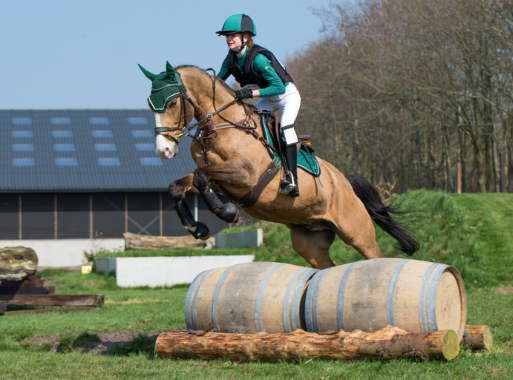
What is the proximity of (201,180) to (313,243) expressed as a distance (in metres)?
2.24

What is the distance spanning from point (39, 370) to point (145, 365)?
0.88 meters

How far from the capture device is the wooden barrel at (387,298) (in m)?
4.57

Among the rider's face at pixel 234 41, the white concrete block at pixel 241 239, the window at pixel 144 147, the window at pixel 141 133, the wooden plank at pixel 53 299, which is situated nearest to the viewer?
the rider's face at pixel 234 41

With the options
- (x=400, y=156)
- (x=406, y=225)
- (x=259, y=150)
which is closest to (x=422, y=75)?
(x=400, y=156)

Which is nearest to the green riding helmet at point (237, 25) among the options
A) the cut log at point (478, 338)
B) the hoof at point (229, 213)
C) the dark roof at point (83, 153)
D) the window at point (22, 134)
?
the hoof at point (229, 213)

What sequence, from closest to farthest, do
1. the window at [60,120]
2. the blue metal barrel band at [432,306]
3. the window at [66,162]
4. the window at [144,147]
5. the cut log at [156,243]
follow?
the blue metal barrel band at [432,306] → the cut log at [156,243] → the window at [66,162] → the window at [144,147] → the window at [60,120]

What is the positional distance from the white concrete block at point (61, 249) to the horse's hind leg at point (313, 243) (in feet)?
53.3

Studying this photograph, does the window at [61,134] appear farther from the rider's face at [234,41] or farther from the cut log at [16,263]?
the rider's face at [234,41]

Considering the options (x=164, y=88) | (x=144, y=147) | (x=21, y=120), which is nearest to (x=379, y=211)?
(x=164, y=88)

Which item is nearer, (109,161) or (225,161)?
(225,161)

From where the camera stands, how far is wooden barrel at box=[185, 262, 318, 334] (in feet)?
16.7

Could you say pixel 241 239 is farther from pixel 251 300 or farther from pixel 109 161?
pixel 251 300

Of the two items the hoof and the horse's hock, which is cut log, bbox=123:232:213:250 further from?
the hoof

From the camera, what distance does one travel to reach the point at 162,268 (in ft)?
49.1
